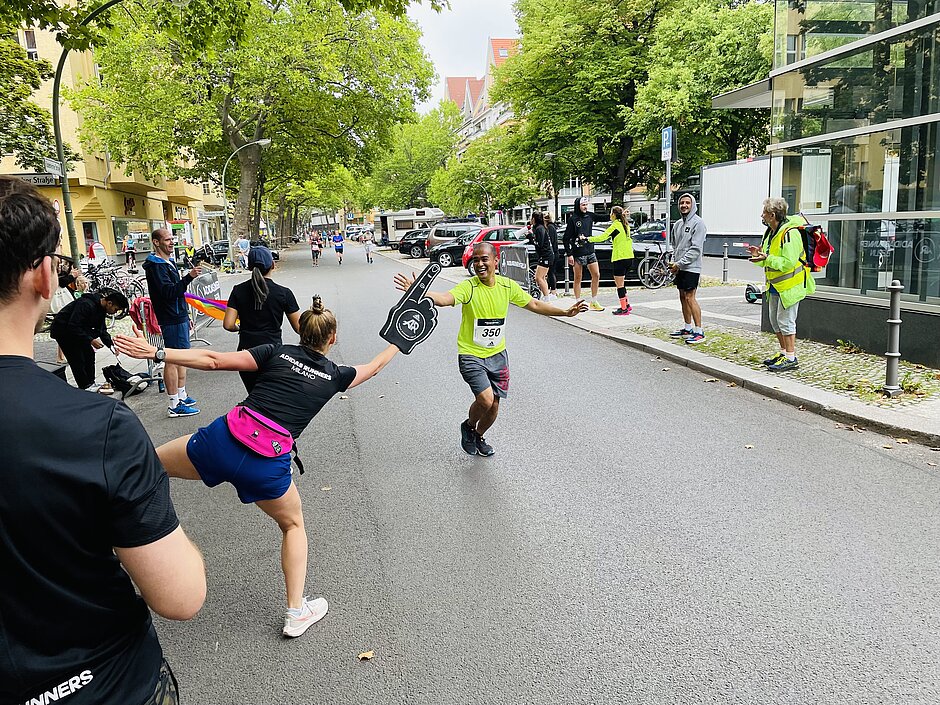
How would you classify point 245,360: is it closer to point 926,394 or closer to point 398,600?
point 398,600

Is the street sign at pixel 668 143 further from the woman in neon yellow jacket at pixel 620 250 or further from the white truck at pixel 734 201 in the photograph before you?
the white truck at pixel 734 201

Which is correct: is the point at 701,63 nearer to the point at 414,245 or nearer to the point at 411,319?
the point at 414,245

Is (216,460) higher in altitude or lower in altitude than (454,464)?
higher

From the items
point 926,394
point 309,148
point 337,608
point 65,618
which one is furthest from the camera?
point 309,148

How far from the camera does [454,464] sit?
5.75m

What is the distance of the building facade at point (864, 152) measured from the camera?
7.94m

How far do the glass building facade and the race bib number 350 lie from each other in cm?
541

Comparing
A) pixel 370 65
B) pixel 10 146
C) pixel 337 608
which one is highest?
pixel 370 65

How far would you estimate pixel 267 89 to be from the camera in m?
31.0

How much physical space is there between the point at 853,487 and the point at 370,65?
3204 centimetres

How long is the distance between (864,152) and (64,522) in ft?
32.6

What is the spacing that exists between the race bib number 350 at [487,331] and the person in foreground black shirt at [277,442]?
2.09 meters

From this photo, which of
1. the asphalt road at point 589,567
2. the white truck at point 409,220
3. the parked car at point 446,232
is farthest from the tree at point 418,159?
the asphalt road at point 589,567

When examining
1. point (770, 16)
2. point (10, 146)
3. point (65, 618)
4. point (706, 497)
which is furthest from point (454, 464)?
point (770, 16)
